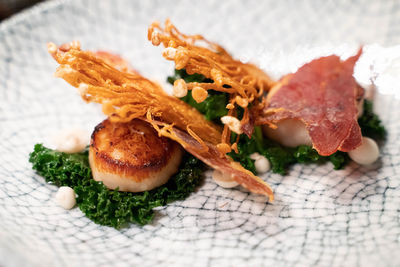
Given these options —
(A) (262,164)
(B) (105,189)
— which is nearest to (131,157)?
(B) (105,189)

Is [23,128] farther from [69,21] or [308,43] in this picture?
[308,43]

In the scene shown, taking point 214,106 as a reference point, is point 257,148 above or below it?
below

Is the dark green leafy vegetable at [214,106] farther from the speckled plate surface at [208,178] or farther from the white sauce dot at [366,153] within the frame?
the white sauce dot at [366,153]

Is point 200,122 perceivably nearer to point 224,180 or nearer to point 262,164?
point 224,180

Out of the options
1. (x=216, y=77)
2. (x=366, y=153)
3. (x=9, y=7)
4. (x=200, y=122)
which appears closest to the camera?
(x=216, y=77)

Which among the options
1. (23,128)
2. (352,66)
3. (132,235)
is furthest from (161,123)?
(352,66)

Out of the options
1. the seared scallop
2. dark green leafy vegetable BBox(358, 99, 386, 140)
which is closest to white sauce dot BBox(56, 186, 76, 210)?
the seared scallop
